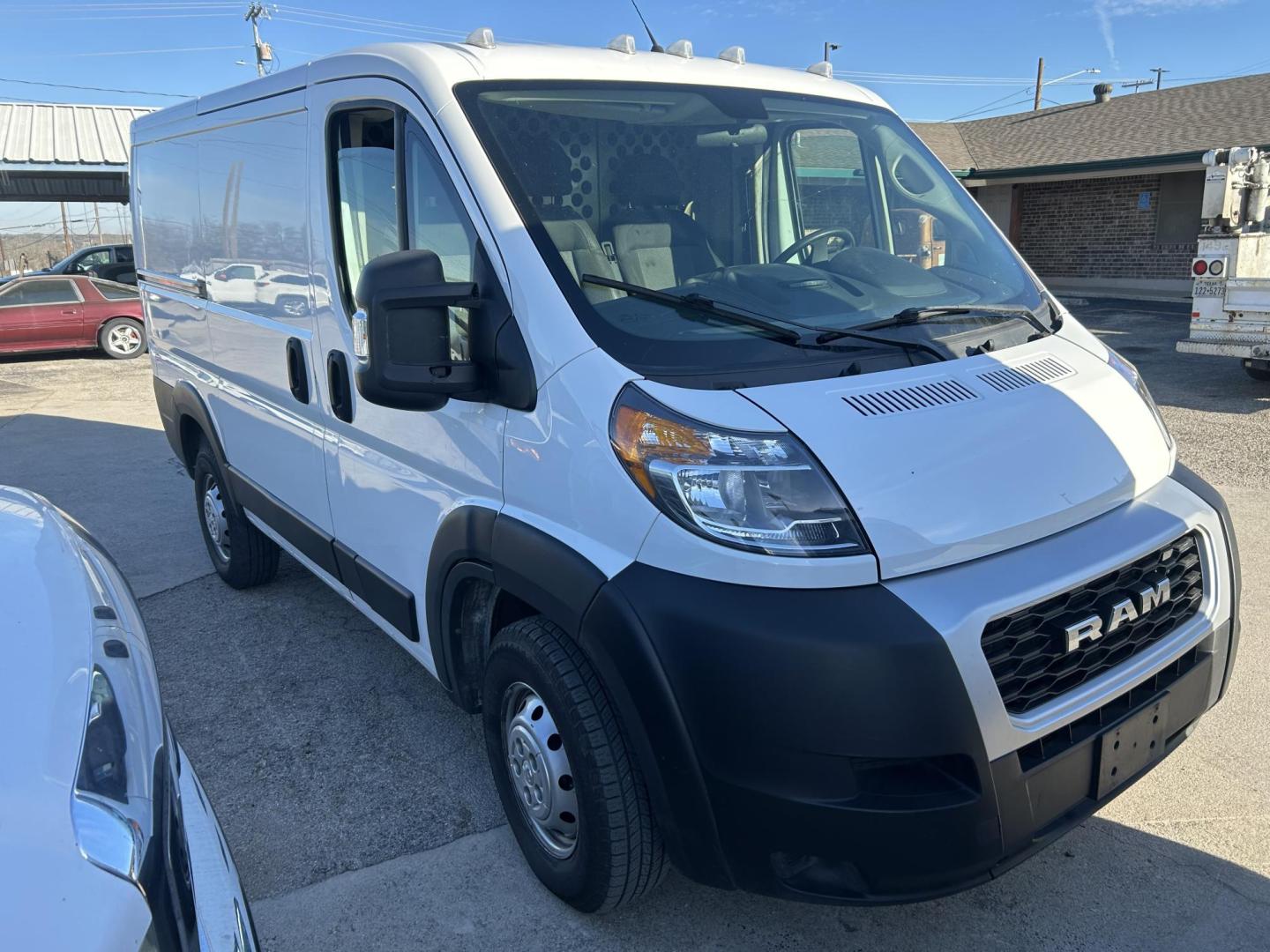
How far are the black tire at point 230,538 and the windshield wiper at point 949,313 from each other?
10.9ft

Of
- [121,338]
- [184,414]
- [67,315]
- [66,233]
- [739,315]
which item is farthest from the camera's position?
[66,233]

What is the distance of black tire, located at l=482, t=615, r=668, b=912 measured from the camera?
225cm

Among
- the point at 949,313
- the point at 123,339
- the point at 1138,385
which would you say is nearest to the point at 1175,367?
the point at 1138,385

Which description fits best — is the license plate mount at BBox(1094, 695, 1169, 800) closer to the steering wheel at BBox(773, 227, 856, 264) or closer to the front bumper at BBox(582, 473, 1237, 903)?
the front bumper at BBox(582, 473, 1237, 903)

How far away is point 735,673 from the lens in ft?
6.41

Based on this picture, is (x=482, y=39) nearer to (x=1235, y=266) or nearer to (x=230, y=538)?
(x=230, y=538)

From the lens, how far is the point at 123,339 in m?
15.8

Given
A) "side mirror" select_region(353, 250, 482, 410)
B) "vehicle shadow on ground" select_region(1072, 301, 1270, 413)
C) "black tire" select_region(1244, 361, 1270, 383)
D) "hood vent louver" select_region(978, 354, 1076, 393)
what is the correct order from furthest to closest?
"black tire" select_region(1244, 361, 1270, 383) → "vehicle shadow on ground" select_region(1072, 301, 1270, 413) → "hood vent louver" select_region(978, 354, 1076, 393) → "side mirror" select_region(353, 250, 482, 410)

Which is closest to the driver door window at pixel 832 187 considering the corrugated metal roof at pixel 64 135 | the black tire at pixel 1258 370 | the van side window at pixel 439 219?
the van side window at pixel 439 219

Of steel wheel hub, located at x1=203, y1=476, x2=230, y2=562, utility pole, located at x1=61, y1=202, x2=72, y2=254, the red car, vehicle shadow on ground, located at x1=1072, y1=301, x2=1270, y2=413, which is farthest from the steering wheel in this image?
utility pole, located at x1=61, y1=202, x2=72, y2=254

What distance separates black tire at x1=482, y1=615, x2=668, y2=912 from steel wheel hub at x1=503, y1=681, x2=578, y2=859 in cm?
4

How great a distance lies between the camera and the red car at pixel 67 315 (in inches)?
593

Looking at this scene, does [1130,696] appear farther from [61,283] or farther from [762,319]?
[61,283]

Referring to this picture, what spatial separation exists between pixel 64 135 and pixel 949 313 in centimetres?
2587
